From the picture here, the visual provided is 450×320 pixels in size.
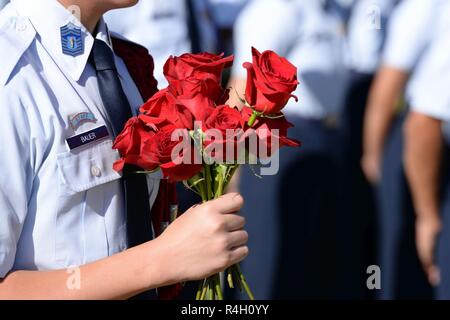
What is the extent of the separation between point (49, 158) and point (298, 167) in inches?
91.2

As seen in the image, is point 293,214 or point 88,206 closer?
point 88,206

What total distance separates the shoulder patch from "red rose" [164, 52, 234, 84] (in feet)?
0.90

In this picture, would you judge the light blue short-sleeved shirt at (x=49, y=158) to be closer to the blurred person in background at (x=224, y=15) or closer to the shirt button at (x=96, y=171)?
the shirt button at (x=96, y=171)

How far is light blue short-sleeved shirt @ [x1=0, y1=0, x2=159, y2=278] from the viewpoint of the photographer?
1.83 metres

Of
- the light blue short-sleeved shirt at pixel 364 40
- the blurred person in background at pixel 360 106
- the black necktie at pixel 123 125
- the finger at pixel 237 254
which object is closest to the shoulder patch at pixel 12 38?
the black necktie at pixel 123 125

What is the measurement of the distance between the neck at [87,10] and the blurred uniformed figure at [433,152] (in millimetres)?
1995

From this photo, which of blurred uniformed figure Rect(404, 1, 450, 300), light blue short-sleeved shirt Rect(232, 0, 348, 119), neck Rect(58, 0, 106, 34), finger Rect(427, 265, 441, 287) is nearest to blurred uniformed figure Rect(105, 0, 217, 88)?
light blue short-sleeved shirt Rect(232, 0, 348, 119)

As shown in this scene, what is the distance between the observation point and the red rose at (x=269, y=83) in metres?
1.91

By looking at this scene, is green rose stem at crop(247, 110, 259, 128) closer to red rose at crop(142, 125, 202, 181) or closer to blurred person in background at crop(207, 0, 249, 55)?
red rose at crop(142, 125, 202, 181)

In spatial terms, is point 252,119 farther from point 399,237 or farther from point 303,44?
point 399,237

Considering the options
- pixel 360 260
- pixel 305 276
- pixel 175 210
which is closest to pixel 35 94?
pixel 175 210

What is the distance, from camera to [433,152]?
381 centimetres

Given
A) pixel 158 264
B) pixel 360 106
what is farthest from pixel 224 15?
pixel 158 264

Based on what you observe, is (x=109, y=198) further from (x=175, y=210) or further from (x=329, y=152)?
(x=329, y=152)
